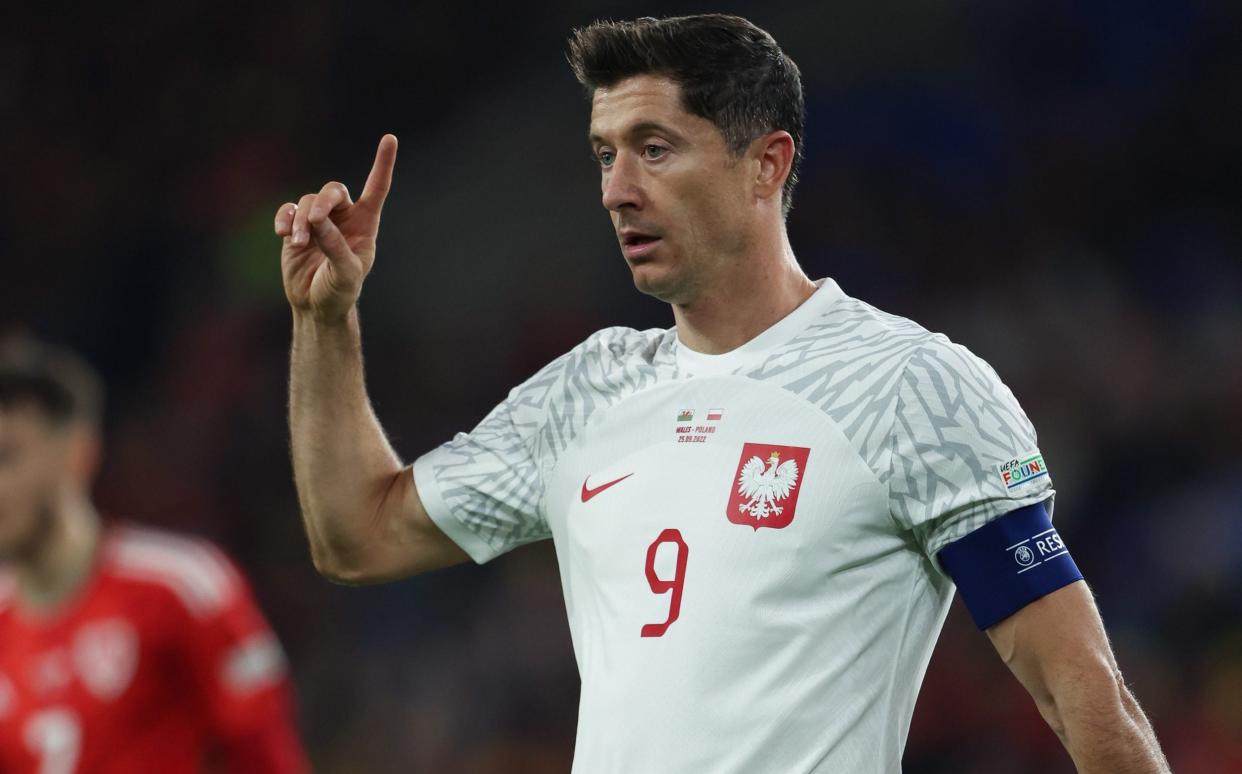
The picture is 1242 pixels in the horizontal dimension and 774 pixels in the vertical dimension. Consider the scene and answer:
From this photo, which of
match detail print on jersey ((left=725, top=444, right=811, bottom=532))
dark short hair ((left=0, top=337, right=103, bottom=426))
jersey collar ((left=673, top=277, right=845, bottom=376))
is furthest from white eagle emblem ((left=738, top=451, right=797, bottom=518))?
dark short hair ((left=0, top=337, right=103, bottom=426))

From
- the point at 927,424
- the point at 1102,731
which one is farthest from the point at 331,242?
the point at 1102,731

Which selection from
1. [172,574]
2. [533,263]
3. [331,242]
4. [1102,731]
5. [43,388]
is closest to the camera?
[1102,731]

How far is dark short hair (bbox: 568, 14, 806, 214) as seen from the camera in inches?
119

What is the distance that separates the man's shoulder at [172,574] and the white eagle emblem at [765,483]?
2396 millimetres

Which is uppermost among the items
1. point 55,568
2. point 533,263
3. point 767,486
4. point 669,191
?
point 533,263

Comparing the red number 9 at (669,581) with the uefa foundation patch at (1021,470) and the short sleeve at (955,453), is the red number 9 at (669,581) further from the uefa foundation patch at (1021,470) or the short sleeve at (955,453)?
the uefa foundation patch at (1021,470)

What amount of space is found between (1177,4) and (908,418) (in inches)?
295

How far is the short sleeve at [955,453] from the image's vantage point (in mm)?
2621

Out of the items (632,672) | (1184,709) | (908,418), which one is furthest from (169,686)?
(1184,709)

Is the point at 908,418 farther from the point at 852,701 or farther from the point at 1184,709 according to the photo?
the point at 1184,709

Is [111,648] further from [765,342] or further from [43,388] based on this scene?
[765,342]

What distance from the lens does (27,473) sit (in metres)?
4.93

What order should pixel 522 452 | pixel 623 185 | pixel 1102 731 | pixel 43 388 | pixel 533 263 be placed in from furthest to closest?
pixel 533 263 → pixel 43 388 → pixel 522 452 → pixel 623 185 → pixel 1102 731

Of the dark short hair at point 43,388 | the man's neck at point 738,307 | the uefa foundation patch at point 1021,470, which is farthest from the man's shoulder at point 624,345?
the dark short hair at point 43,388
